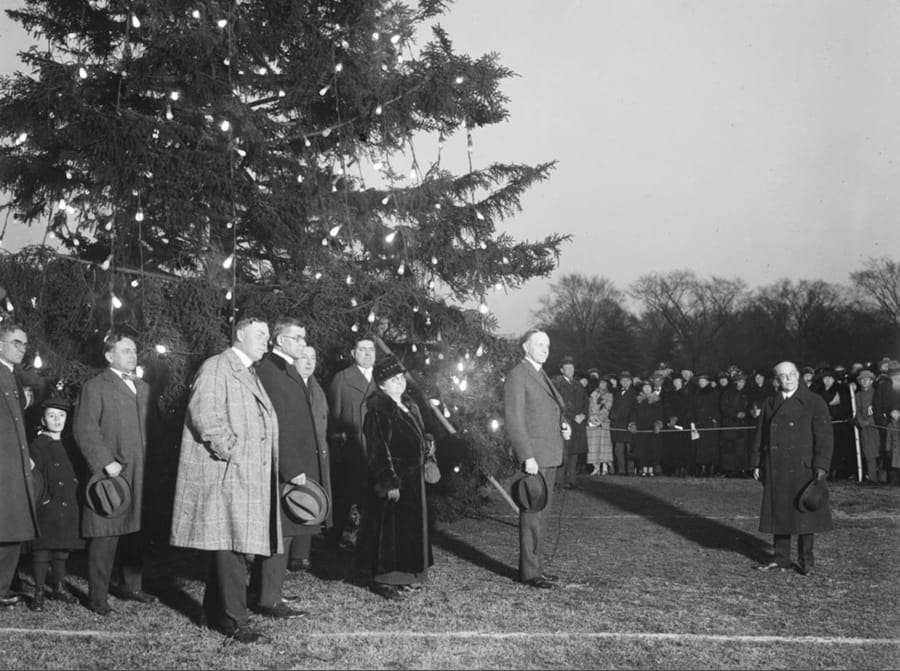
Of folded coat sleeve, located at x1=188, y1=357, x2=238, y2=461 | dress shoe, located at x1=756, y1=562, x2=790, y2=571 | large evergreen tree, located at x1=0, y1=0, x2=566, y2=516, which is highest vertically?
large evergreen tree, located at x1=0, y1=0, x2=566, y2=516

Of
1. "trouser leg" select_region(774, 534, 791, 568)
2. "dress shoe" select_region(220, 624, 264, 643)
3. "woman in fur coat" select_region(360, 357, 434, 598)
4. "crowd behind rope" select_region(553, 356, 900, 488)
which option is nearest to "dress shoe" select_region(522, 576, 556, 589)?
"woman in fur coat" select_region(360, 357, 434, 598)

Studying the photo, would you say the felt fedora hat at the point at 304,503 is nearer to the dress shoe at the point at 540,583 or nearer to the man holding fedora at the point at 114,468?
the man holding fedora at the point at 114,468

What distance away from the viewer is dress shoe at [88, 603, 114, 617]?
7.07 meters

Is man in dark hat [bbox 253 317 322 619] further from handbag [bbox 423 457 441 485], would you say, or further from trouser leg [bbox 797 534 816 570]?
trouser leg [bbox 797 534 816 570]

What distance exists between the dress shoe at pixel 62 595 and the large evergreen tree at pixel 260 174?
2057 mm

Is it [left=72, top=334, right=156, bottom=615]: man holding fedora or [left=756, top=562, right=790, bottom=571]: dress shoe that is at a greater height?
[left=72, top=334, right=156, bottom=615]: man holding fedora

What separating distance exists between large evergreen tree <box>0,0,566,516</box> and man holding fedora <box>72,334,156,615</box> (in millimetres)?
1385

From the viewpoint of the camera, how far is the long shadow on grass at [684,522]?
10.3 meters

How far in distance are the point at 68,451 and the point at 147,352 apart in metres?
1.30

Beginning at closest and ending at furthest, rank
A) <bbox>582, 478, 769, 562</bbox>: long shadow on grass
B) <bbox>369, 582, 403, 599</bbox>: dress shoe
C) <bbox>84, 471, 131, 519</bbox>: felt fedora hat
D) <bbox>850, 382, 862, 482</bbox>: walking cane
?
<bbox>84, 471, 131, 519</bbox>: felt fedora hat
<bbox>369, 582, 403, 599</bbox>: dress shoe
<bbox>582, 478, 769, 562</bbox>: long shadow on grass
<bbox>850, 382, 862, 482</bbox>: walking cane

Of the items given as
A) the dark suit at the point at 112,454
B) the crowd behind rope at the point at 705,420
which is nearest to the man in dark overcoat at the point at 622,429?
the crowd behind rope at the point at 705,420

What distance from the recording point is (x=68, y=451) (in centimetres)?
801

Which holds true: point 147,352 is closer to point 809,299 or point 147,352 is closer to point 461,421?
point 461,421

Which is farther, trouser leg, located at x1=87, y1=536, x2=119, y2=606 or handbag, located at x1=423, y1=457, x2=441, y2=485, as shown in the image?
handbag, located at x1=423, y1=457, x2=441, y2=485
